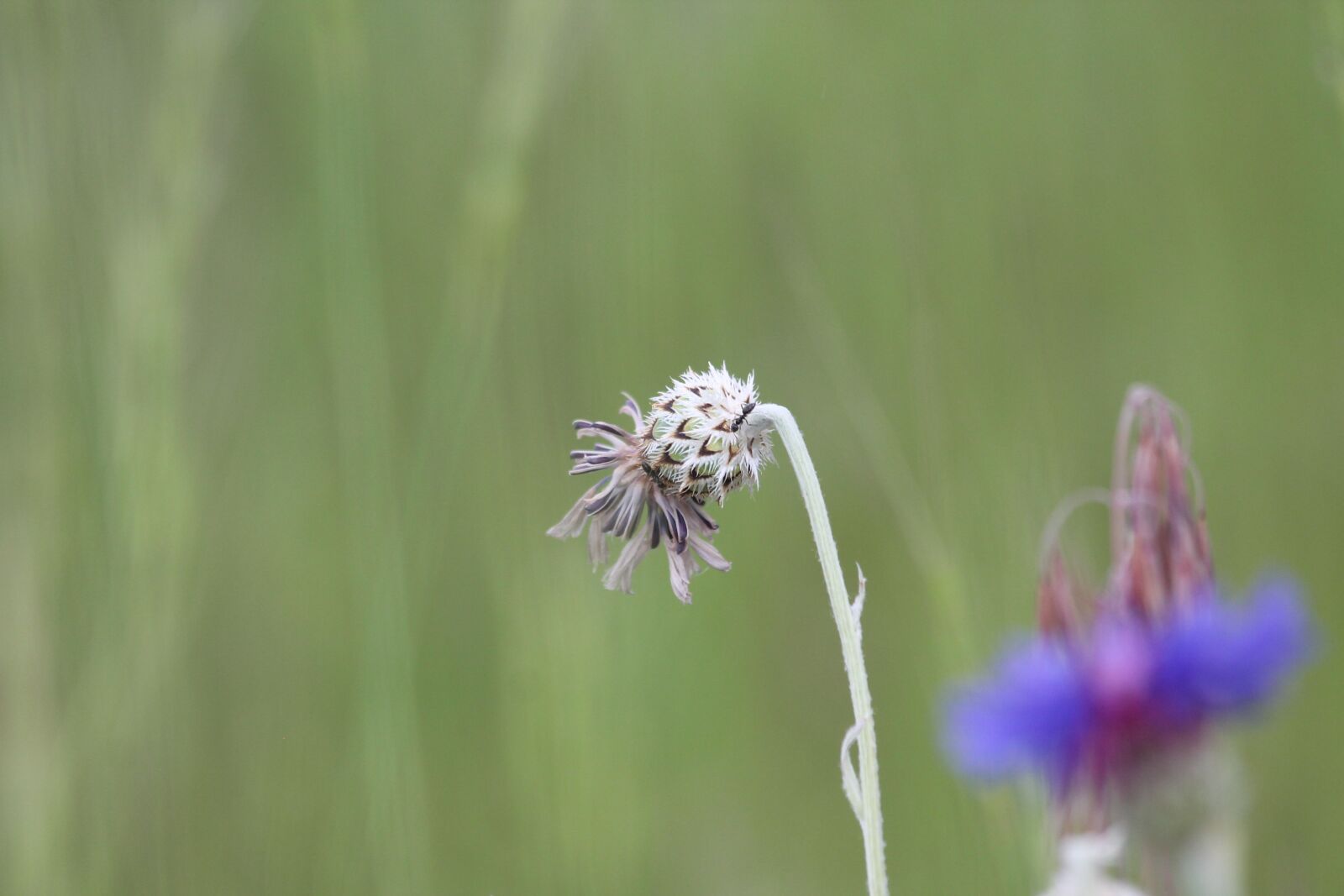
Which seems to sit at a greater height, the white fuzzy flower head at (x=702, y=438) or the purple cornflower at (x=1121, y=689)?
the white fuzzy flower head at (x=702, y=438)

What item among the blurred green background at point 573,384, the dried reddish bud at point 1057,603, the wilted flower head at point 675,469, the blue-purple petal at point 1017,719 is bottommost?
the blue-purple petal at point 1017,719

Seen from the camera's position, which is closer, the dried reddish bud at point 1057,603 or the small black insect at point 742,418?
the dried reddish bud at point 1057,603

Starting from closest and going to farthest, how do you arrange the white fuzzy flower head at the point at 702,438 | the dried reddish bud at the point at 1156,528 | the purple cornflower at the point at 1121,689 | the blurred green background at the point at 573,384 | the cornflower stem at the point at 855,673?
the purple cornflower at the point at 1121,689 → the dried reddish bud at the point at 1156,528 → the cornflower stem at the point at 855,673 → the white fuzzy flower head at the point at 702,438 → the blurred green background at the point at 573,384

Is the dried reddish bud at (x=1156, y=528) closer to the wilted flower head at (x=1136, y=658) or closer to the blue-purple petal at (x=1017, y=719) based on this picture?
the wilted flower head at (x=1136, y=658)

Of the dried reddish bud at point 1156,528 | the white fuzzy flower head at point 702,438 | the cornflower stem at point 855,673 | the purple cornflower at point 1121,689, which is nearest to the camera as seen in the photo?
the purple cornflower at point 1121,689

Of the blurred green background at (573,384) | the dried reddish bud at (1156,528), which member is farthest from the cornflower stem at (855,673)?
the blurred green background at (573,384)

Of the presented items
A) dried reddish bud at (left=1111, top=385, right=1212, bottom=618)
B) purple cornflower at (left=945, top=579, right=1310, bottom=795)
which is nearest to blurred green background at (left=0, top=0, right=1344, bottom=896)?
dried reddish bud at (left=1111, top=385, right=1212, bottom=618)

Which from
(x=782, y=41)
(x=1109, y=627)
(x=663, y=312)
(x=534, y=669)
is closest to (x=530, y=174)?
(x=663, y=312)

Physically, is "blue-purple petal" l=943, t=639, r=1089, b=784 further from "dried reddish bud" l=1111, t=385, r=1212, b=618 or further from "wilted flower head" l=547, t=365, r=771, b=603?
"wilted flower head" l=547, t=365, r=771, b=603
